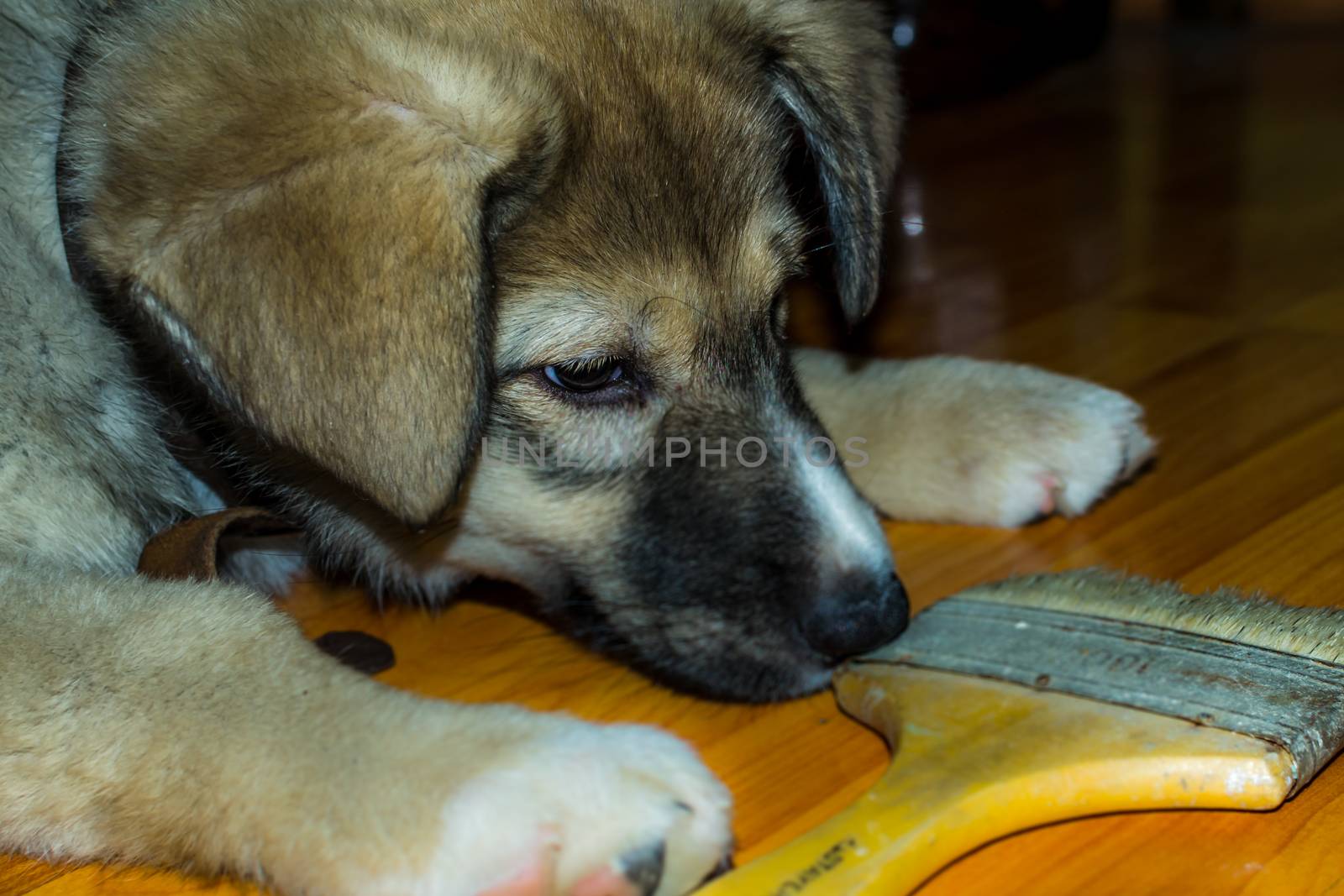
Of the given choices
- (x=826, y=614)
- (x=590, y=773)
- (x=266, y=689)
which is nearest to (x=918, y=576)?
(x=826, y=614)

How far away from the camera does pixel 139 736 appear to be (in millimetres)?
1683

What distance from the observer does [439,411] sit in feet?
5.54

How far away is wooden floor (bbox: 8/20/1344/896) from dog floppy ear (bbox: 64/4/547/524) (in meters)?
0.65

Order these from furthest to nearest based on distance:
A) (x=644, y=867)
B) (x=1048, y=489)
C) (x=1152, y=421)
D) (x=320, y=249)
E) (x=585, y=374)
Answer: (x=1152, y=421) < (x=1048, y=489) < (x=585, y=374) < (x=320, y=249) < (x=644, y=867)

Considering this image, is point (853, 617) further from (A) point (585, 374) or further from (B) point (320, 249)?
(B) point (320, 249)

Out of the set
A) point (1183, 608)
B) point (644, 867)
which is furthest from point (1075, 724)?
point (644, 867)

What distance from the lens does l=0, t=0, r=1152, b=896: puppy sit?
163 centimetres

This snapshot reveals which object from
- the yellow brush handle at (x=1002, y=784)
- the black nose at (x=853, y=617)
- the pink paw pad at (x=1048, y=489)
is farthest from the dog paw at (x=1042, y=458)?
the yellow brush handle at (x=1002, y=784)

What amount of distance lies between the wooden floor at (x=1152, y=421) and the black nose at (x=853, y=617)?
0.47 feet

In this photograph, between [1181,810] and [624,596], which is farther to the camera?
[624,596]

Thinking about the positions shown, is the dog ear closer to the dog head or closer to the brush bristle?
the dog head

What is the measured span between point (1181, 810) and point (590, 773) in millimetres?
776

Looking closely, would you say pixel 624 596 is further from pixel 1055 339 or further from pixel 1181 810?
pixel 1055 339

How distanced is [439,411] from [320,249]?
25 cm
